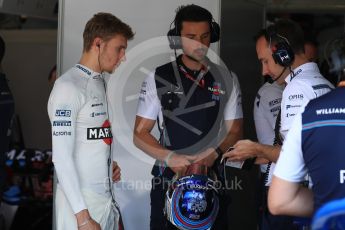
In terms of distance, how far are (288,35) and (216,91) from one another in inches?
24.6

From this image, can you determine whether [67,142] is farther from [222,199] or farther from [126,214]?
[126,214]

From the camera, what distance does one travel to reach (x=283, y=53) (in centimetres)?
293

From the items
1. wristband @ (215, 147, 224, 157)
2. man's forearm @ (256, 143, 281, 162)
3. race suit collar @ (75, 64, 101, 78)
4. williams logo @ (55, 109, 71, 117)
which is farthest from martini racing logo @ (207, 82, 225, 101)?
williams logo @ (55, 109, 71, 117)

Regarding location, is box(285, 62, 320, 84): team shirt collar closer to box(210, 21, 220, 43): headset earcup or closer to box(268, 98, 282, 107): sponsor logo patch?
box(210, 21, 220, 43): headset earcup

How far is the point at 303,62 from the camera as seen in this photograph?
3025mm

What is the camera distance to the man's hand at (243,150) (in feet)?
9.53

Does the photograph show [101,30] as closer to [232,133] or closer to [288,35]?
[288,35]

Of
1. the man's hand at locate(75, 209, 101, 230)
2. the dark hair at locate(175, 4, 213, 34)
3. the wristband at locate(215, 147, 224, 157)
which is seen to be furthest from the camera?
the dark hair at locate(175, 4, 213, 34)

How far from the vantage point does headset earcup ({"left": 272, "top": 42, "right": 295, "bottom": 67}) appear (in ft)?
9.61

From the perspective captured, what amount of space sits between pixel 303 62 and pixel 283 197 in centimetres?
118

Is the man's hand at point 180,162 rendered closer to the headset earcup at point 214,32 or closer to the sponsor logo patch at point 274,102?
the headset earcup at point 214,32

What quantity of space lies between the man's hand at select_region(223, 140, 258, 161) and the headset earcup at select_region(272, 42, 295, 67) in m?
0.39

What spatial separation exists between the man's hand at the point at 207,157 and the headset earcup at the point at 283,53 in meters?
0.64

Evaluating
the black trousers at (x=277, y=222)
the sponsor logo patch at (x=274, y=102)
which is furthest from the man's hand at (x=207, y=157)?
the sponsor logo patch at (x=274, y=102)
